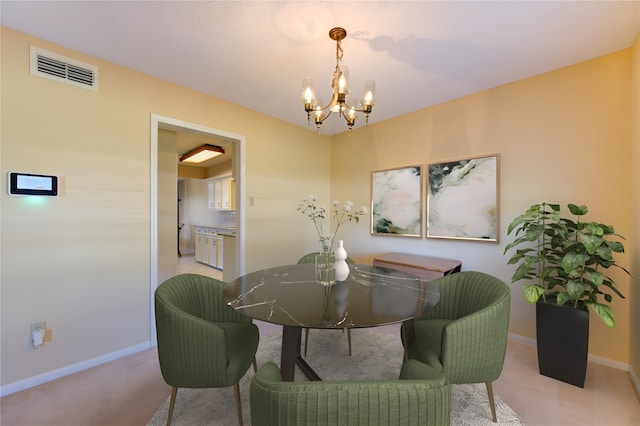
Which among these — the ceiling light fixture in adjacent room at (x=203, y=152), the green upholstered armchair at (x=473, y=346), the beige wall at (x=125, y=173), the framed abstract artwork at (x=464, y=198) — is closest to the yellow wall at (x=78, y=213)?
the beige wall at (x=125, y=173)

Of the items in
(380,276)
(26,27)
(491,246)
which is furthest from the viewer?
(491,246)

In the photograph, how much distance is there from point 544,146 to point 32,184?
13.9 ft

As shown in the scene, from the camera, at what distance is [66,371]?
210cm

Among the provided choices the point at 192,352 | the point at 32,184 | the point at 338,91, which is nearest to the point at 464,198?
the point at 338,91

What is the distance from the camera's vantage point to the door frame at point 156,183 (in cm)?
257

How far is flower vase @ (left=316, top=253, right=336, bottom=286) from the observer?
73.3 inches

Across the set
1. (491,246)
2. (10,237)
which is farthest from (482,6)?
A: (10,237)

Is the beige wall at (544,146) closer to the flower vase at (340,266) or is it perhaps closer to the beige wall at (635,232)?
the beige wall at (635,232)

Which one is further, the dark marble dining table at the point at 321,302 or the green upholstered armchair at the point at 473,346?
the green upholstered armchair at the point at 473,346

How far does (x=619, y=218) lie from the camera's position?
85.2 inches

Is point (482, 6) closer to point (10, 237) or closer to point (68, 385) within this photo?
point (10, 237)

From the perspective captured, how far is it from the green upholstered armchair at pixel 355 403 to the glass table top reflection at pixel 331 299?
419mm

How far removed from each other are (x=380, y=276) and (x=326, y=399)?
143 centimetres

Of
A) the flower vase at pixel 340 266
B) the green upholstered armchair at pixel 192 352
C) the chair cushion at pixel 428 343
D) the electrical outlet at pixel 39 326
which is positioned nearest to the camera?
the green upholstered armchair at pixel 192 352
